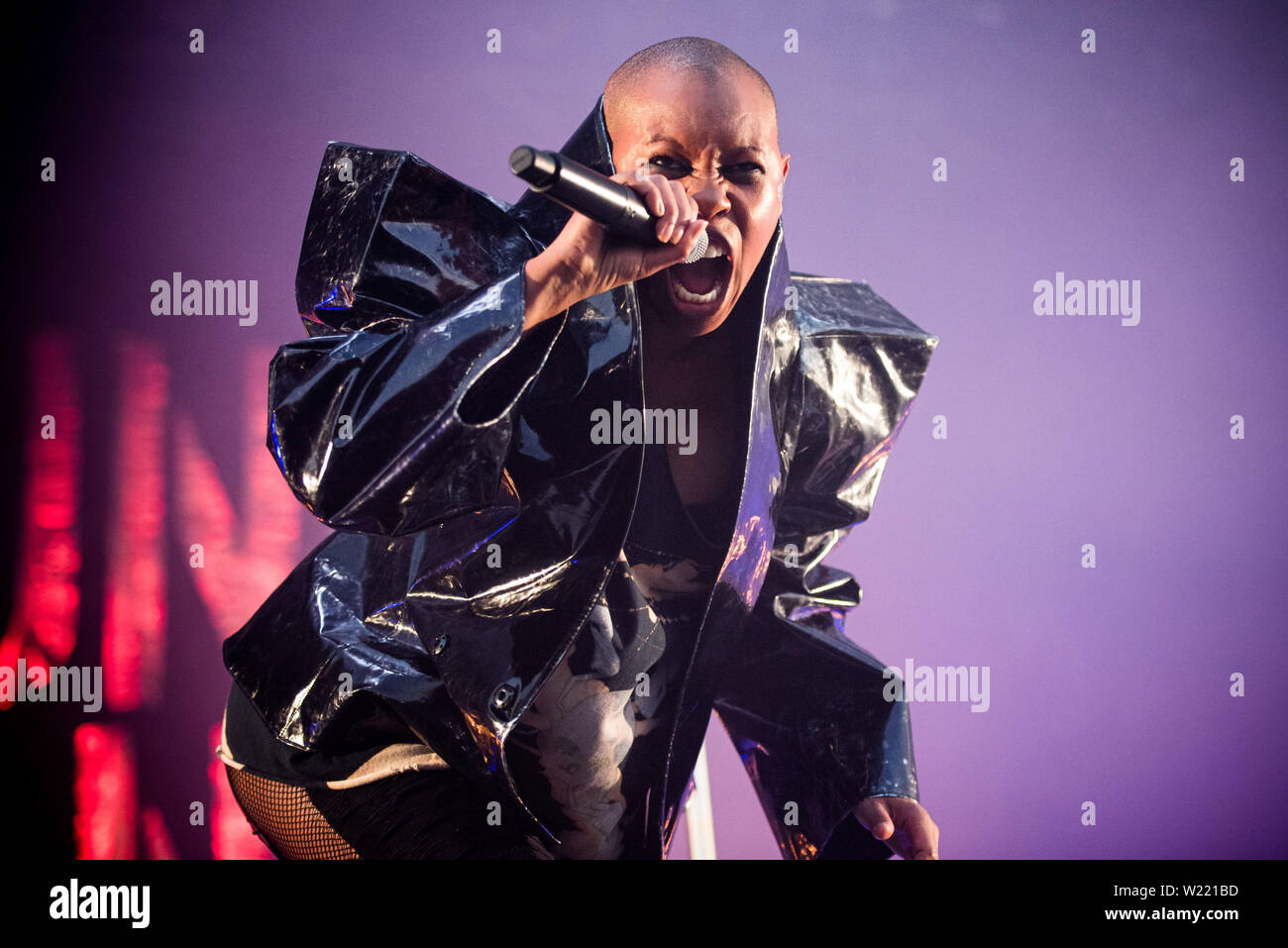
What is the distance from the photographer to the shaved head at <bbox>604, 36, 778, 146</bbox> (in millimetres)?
1054

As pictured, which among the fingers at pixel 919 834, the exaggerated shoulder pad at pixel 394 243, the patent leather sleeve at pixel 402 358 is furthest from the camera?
the fingers at pixel 919 834

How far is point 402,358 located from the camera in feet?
2.85

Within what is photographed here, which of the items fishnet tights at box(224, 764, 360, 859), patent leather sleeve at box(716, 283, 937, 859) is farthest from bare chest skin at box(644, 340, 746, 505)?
fishnet tights at box(224, 764, 360, 859)

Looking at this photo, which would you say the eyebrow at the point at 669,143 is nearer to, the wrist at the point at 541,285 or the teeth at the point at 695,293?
the teeth at the point at 695,293

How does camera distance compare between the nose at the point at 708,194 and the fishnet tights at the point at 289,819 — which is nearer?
the nose at the point at 708,194

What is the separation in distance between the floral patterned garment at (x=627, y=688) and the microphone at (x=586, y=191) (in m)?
0.33

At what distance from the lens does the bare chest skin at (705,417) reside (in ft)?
3.74

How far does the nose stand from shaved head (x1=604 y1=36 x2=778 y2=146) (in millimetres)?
101

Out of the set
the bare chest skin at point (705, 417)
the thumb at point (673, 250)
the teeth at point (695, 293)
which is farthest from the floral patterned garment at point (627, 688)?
the thumb at point (673, 250)

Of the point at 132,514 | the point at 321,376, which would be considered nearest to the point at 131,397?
the point at 132,514

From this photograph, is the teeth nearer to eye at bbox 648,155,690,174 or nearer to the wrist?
eye at bbox 648,155,690,174

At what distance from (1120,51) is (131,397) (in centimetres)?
234

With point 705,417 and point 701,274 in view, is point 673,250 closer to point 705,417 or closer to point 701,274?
point 701,274

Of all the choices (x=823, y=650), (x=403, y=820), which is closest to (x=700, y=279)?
(x=823, y=650)
